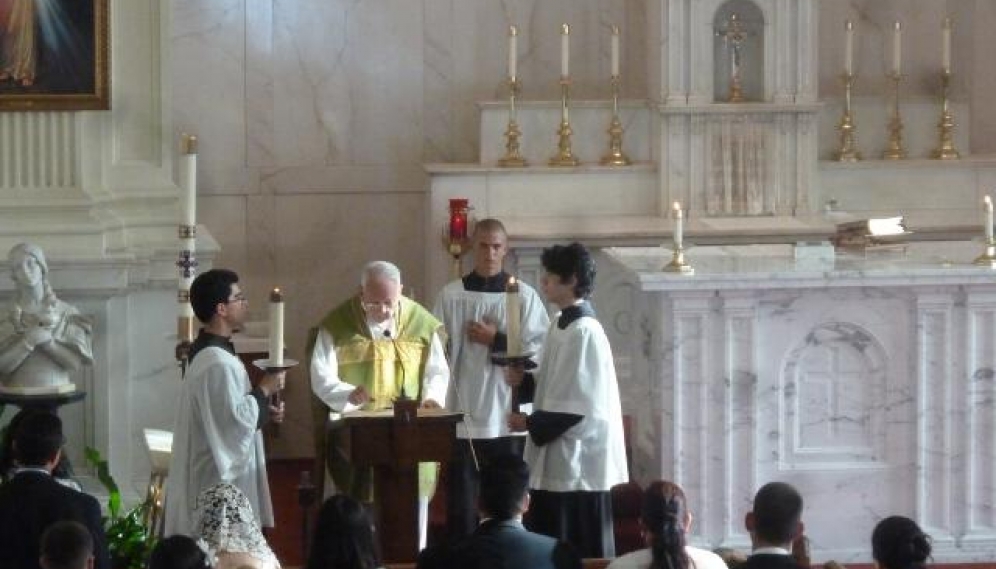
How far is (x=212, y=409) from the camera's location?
28.3ft

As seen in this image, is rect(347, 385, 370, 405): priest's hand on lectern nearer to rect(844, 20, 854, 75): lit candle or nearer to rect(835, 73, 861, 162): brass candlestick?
rect(835, 73, 861, 162): brass candlestick

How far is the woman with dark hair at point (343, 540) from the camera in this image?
646cm

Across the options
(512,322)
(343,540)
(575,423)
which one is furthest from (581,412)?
(343,540)

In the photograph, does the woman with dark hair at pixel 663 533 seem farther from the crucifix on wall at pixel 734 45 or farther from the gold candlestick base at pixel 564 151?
the crucifix on wall at pixel 734 45

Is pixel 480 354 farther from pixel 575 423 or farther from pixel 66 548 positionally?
pixel 66 548

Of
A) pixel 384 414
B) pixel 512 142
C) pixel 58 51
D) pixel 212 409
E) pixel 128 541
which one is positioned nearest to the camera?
pixel 212 409

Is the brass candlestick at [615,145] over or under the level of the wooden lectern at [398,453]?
over

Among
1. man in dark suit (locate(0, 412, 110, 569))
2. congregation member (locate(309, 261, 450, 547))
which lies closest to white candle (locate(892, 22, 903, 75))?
congregation member (locate(309, 261, 450, 547))

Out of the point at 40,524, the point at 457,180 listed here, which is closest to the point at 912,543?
the point at 40,524

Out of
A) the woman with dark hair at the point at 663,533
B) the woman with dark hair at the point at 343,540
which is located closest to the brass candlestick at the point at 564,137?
the woman with dark hair at the point at 663,533

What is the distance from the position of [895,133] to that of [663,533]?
24.6 ft

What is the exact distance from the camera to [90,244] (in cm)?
1159

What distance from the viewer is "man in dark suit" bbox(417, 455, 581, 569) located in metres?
7.02

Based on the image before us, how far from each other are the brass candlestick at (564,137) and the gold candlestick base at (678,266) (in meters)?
3.44
